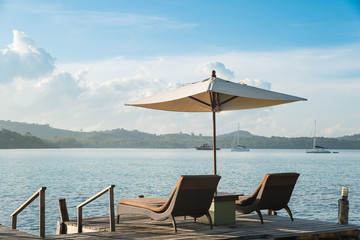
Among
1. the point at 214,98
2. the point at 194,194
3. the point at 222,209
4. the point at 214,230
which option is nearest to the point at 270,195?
the point at 222,209

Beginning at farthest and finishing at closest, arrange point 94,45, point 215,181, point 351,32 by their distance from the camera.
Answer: point 351,32
point 94,45
point 215,181

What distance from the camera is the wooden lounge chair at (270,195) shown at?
8508 mm

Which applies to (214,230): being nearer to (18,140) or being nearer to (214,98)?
(214,98)

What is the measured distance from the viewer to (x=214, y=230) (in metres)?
7.83

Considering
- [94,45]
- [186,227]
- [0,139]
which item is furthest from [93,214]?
[0,139]

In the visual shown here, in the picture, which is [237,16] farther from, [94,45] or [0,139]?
[0,139]

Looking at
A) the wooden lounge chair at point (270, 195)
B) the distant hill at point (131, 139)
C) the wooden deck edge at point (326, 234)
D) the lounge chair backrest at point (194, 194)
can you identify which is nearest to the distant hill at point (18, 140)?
the distant hill at point (131, 139)

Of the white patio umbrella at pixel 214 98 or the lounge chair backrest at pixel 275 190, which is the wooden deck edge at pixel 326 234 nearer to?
the lounge chair backrest at pixel 275 190

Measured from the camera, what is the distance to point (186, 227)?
814 centimetres

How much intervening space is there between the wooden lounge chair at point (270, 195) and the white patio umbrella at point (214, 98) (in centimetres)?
113

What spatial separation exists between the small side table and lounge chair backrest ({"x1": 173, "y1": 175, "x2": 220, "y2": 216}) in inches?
16.1

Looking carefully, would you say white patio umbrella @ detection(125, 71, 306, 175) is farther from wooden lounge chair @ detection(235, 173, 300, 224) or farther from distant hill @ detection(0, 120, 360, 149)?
distant hill @ detection(0, 120, 360, 149)

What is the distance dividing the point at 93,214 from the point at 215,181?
46.4ft

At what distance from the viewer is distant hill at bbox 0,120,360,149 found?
141125mm
